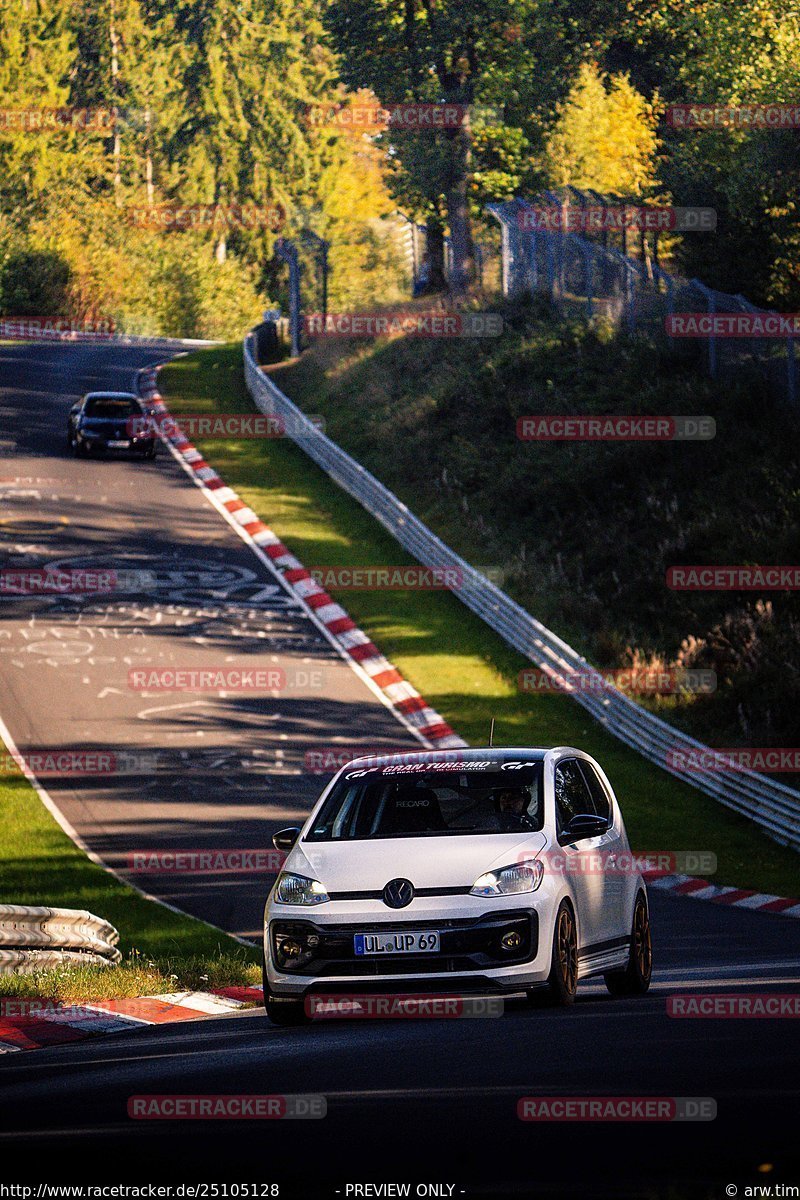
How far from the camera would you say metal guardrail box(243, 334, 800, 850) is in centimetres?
2100

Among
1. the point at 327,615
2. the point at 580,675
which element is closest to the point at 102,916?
the point at 580,675

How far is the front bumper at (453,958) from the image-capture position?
9.42 m

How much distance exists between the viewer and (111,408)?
42.0 m

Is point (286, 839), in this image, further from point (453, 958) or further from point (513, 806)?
point (453, 958)

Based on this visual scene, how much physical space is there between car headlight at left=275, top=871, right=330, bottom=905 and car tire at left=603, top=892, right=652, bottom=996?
2.23 metres

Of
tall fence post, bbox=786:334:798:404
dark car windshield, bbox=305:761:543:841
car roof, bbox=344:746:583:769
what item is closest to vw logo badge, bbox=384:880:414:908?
dark car windshield, bbox=305:761:543:841

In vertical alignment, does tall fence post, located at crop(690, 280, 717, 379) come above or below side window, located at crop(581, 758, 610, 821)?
above

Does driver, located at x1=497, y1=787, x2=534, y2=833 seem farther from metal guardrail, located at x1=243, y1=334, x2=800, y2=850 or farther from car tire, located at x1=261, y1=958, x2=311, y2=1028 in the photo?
metal guardrail, located at x1=243, y1=334, x2=800, y2=850

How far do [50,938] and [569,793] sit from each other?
14.0 feet

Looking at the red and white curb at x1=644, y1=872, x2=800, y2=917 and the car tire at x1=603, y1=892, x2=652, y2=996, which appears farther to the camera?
the red and white curb at x1=644, y1=872, x2=800, y2=917

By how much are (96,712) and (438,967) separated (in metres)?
15.4

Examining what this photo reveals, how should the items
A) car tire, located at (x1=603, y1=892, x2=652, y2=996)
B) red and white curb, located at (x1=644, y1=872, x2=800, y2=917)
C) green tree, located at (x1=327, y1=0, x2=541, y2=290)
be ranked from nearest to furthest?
car tire, located at (x1=603, y1=892, x2=652, y2=996) < red and white curb, located at (x1=644, y1=872, x2=800, y2=917) < green tree, located at (x1=327, y1=0, x2=541, y2=290)

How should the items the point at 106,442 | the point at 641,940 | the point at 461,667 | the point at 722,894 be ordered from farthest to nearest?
the point at 106,442
the point at 461,667
the point at 722,894
the point at 641,940

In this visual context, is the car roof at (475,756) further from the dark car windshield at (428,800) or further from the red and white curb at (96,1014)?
the red and white curb at (96,1014)
